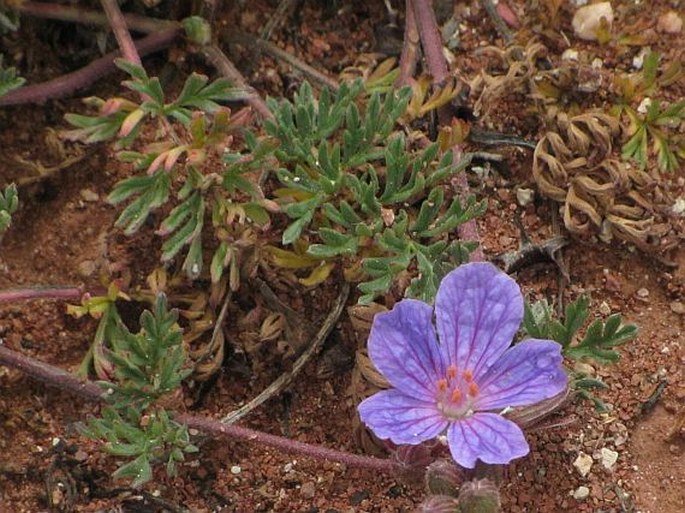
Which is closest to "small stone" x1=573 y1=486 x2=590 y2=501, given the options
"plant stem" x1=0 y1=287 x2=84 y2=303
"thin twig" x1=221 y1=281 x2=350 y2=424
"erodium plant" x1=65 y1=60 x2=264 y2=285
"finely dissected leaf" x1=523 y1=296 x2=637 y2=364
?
"finely dissected leaf" x1=523 y1=296 x2=637 y2=364

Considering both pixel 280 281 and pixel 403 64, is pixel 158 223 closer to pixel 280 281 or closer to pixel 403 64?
pixel 280 281

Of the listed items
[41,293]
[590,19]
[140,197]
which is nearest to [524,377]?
[140,197]

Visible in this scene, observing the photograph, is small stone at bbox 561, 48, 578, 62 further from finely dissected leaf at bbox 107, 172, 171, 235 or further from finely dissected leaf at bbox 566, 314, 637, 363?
finely dissected leaf at bbox 107, 172, 171, 235

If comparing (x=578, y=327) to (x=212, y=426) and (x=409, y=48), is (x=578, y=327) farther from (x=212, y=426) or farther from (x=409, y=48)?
(x=409, y=48)

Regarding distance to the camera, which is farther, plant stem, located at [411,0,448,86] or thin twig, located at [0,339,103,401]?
plant stem, located at [411,0,448,86]

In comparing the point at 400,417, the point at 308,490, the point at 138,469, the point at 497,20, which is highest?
the point at 497,20

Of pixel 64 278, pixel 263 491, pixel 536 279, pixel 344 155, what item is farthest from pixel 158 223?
pixel 536 279

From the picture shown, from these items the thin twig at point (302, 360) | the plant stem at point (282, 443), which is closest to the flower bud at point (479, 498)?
the plant stem at point (282, 443)
